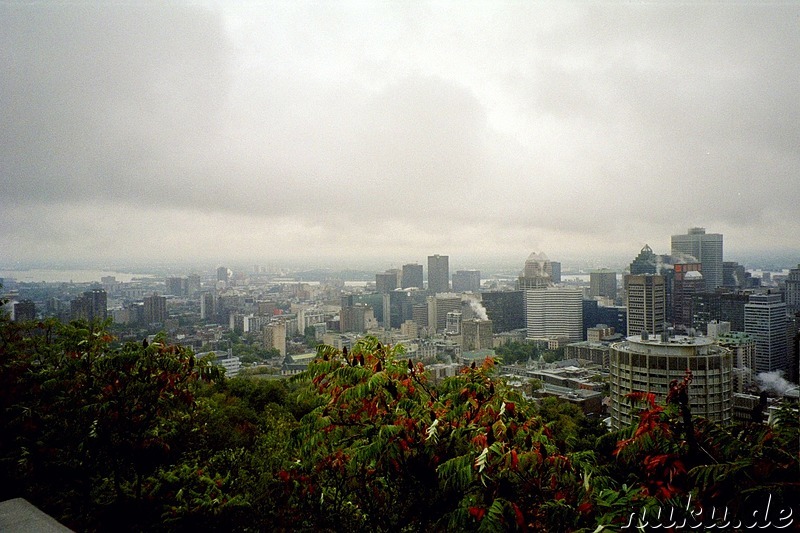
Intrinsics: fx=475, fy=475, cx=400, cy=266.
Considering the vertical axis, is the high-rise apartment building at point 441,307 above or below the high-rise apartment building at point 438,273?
below

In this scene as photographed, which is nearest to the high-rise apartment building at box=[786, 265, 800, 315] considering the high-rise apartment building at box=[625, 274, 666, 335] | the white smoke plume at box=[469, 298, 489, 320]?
the high-rise apartment building at box=[625, 274, 666, 335]

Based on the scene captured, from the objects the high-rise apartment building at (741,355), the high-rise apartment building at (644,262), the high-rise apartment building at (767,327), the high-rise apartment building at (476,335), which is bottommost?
the high-rise apartment building at (476,335)

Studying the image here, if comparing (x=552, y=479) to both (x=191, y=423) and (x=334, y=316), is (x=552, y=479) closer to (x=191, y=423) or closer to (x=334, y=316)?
(x=191, y=423)

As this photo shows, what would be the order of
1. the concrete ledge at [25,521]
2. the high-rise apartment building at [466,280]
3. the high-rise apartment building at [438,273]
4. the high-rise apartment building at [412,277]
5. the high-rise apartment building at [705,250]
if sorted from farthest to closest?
the high-rise apartment building at [466,280]
the high-rise apartment building at [438,273]
the high-rise apartment building at [412,277]
the high-rise apartment building at [705,250]
the concrete ledge at [25,521]

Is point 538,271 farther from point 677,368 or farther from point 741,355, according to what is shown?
point 677,368

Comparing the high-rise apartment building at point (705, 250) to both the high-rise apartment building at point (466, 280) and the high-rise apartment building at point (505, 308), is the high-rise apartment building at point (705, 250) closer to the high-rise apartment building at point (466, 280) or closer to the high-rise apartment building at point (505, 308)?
the high-rise apartment building at point (466, 280)

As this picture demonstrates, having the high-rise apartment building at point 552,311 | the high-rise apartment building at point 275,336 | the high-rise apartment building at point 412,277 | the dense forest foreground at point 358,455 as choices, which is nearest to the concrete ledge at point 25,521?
the dense forest foreground at point 358,455

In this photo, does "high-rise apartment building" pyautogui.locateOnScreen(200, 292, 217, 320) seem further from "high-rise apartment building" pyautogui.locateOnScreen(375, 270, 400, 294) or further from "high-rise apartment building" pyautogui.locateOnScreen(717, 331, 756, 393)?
"high-rise apartment building" pyautogui.locateOnScreen(717, 331, 756, 393)

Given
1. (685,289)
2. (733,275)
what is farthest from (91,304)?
(733,275)
